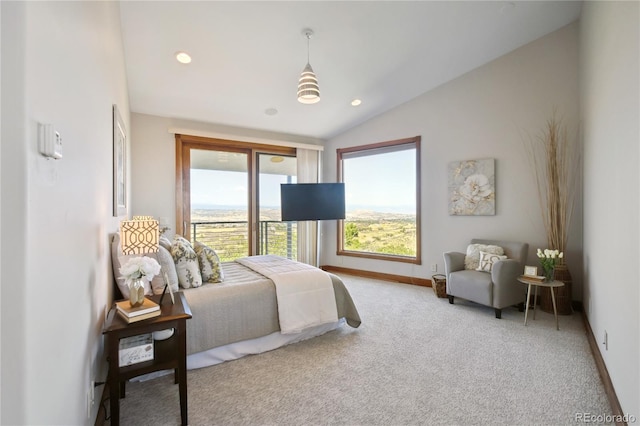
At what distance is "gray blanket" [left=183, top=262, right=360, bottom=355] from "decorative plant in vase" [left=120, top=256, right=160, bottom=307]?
0.56 meters

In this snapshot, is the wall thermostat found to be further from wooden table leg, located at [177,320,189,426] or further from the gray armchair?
the gray armchair

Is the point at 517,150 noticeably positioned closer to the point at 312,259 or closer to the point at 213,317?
the point at 312,259

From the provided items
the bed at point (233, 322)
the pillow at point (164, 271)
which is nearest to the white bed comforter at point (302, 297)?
the bed at point (233, 322)

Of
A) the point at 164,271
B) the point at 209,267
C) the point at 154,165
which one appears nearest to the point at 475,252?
the point at 209,267

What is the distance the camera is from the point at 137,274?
1.85 metres

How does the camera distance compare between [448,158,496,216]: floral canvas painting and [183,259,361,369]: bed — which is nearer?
[183,259,361,369]: bed

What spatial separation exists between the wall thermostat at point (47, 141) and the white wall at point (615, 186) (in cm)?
255

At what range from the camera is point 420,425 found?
5.99ft

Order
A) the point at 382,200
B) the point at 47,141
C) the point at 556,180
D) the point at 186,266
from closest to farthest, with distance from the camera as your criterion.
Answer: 1. the point at 47,141
2. the point at 186,266
3. the point at 556,180
4. the point at 382,200

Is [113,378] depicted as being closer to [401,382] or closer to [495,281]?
[401,382]

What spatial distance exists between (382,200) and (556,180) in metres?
2.52

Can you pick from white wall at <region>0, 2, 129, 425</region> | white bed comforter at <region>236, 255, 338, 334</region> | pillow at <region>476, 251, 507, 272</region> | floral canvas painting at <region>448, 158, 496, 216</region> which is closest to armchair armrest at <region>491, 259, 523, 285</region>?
pillow at <region>476, 251, 507, 272</region>

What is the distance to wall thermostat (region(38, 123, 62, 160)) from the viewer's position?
0.97 meters

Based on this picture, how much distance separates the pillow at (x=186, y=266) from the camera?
2.66 metres
